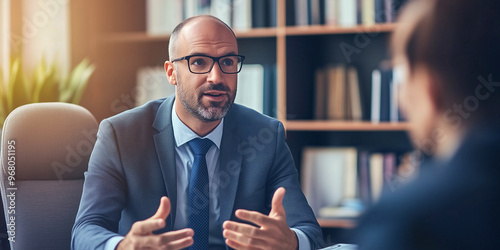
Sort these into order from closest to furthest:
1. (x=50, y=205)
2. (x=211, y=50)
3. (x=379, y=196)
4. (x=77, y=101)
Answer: (x=379, y=196) < (x=211, y=50) < (x=50, y=205) < (x=77, y=101)

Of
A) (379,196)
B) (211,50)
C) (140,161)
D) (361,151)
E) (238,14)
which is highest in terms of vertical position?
(238,14)

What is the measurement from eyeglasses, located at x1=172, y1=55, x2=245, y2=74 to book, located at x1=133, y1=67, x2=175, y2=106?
3.55ft

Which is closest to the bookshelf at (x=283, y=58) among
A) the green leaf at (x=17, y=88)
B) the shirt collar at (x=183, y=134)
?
the green leaf at (x=17, y=88)

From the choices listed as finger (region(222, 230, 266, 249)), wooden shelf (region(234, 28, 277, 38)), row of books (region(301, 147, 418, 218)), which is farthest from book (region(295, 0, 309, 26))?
finger (region(222, 230, 266, 249))

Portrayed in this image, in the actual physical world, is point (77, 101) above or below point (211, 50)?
below

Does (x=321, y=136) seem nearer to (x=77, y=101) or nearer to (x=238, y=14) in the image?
(x=238, y=14)

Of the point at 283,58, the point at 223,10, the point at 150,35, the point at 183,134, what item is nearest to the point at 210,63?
Result: the point at 183,134

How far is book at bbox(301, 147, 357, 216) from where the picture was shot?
227 centimetres

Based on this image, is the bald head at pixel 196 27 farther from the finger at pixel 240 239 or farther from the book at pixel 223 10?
the book at pixel 223 10

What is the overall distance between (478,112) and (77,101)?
1.96 m

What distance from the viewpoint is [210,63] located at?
51.1 inches

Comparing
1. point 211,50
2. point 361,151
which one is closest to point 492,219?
point 211,50

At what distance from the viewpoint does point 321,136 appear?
246 centimetres

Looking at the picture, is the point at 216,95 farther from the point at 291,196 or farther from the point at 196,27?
the point at 291,196
